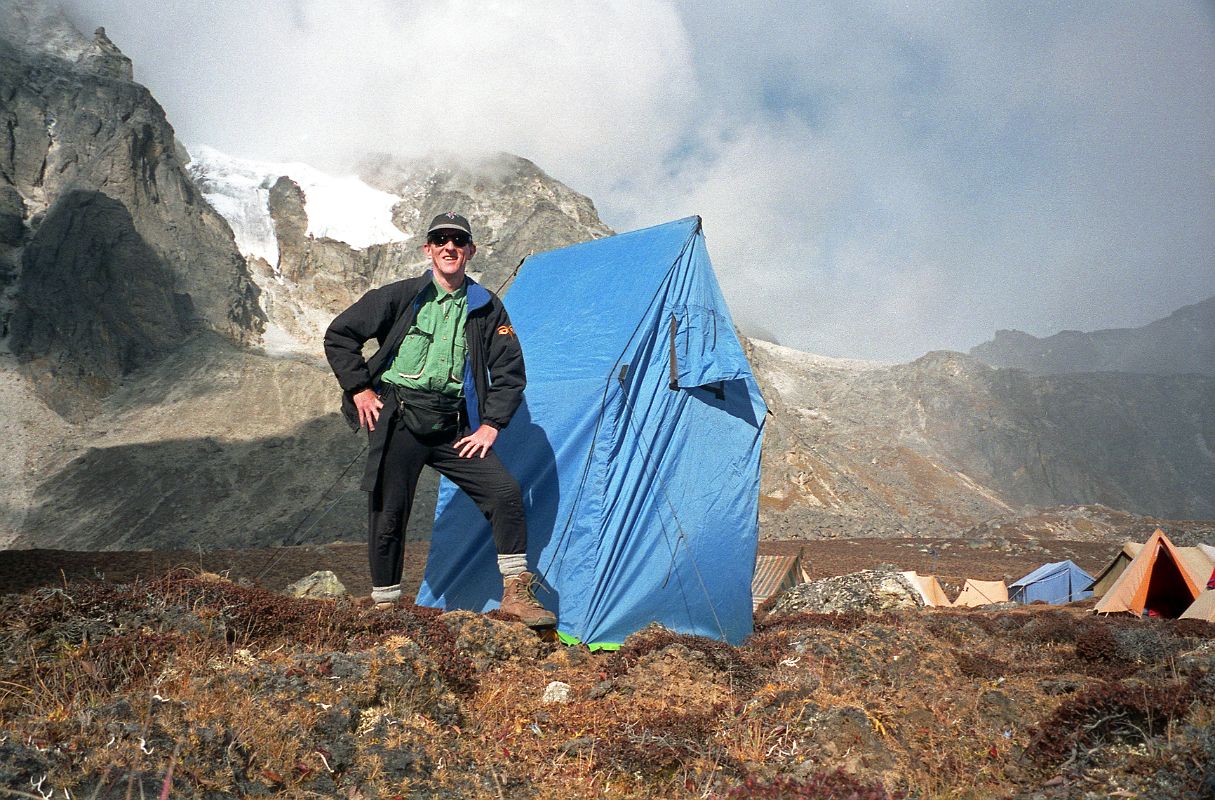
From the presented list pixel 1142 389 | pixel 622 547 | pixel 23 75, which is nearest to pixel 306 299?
pixel 23 75

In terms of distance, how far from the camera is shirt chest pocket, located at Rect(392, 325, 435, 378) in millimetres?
4910

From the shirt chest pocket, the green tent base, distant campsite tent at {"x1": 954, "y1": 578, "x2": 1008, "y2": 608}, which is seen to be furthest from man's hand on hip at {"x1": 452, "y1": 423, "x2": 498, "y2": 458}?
distant campsite tent at {"x1": 954, "y1": 578, "x2": 1008, "y2": 608}

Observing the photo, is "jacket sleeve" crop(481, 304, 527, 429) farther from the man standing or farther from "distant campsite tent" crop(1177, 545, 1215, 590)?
"distant campsite tent" crop(1177, 545, 1215, 590)

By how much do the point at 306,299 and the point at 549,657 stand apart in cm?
4940

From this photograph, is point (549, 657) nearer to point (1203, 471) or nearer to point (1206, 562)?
point (1206, 562)

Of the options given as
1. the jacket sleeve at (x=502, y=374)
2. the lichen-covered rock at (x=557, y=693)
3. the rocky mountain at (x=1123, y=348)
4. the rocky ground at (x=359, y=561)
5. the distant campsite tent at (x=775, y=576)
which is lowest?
the rocky ground at (x=359, y=561)

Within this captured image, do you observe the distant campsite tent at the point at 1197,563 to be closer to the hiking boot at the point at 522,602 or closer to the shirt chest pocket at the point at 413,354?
the hiking boot at the point at 522,602

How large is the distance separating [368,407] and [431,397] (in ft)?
1.30

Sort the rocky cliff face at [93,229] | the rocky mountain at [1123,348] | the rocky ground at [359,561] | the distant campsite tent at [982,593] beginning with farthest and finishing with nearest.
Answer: the rocky mountain at [1123,348] → the rocky cliff face at [93,229] → the distant campsite tent at [982,593] → the rocky ground at [359,561]

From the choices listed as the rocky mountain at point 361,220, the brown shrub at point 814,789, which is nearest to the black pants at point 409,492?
the brown shrub at point 814,789

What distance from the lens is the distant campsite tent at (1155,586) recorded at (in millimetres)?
9328

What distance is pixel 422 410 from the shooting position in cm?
486

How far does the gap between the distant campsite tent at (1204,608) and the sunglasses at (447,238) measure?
27.4 ft

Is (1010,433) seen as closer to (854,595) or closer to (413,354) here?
(854,595)
